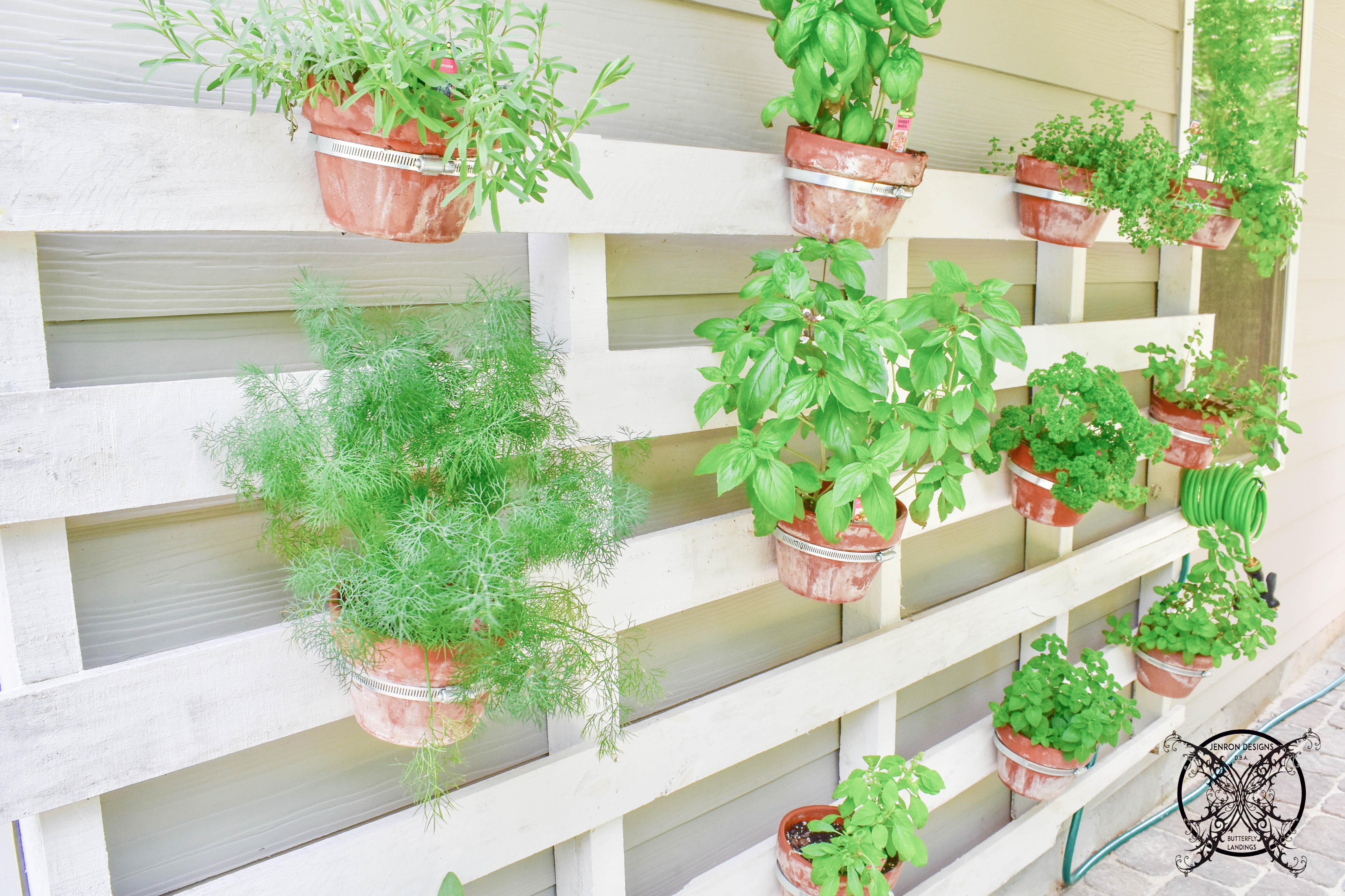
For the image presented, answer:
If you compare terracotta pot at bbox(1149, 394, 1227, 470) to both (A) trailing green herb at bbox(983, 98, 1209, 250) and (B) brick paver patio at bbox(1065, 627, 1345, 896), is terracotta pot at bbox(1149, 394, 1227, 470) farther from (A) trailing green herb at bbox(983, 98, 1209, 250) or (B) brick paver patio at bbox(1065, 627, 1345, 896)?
(B) brick paver patio at bbox(1065, 627, 1345, 896)

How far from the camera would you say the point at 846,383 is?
3.63 feet

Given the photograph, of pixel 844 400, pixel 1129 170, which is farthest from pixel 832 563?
pixel 1129 170

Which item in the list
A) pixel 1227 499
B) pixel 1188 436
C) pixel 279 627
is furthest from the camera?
pixel 1227 499

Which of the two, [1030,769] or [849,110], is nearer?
[849,110]

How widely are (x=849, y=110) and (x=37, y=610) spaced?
3.73ft

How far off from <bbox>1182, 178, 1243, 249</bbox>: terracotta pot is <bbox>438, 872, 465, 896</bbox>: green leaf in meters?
1.86

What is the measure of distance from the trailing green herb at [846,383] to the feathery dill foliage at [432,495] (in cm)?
23

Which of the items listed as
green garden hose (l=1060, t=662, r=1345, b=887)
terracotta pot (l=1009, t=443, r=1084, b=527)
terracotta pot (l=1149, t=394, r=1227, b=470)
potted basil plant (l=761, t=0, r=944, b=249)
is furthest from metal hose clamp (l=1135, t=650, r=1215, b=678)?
potted basil plant (l=761, t=0, r=944, b=249)

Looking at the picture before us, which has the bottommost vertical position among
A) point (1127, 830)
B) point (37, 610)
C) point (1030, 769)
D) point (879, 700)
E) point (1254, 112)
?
point (1127, 830)

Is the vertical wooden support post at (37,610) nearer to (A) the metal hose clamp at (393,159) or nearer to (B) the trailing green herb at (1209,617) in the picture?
(A) the metal hose clamp at (393,159)

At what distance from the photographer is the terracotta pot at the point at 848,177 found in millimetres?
1252

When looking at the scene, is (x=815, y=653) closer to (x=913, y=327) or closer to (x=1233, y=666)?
(x=913, y=327)

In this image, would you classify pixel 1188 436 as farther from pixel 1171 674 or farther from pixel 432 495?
pixel 432 495

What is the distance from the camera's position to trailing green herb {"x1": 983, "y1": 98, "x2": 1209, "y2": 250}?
5.47 feet
